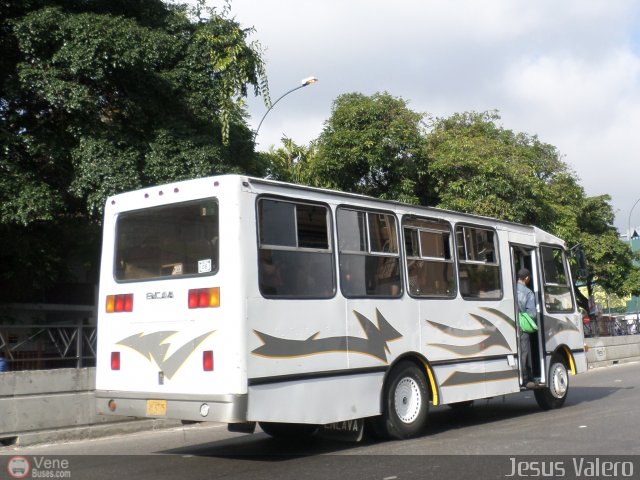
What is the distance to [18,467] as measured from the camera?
849 cm

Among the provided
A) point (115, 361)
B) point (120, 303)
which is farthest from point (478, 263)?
point (115, 361)

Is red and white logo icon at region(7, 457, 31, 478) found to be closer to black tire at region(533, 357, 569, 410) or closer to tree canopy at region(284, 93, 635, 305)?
black tire at region(533, 357, 569, 410)

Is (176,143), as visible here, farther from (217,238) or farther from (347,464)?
(347,464)

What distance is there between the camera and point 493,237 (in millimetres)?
11461

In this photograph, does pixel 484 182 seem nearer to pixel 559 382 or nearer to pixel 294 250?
pixel 559 382

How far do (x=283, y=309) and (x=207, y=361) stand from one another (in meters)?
0.93

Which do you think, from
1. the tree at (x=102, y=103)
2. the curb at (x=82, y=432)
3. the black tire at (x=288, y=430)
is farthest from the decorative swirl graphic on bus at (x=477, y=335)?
the tree at (x=102, y=103)

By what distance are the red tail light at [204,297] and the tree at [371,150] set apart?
1531 cm

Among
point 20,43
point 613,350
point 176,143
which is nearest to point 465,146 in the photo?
point 613,350

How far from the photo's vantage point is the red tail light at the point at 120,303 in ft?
28.1

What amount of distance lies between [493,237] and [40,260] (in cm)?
1013

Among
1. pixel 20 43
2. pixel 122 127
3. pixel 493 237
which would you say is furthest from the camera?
pixel 122 127

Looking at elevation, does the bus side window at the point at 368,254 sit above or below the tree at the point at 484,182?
below

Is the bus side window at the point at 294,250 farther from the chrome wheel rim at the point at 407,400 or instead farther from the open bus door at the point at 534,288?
the open bus door at the point at 534,288
